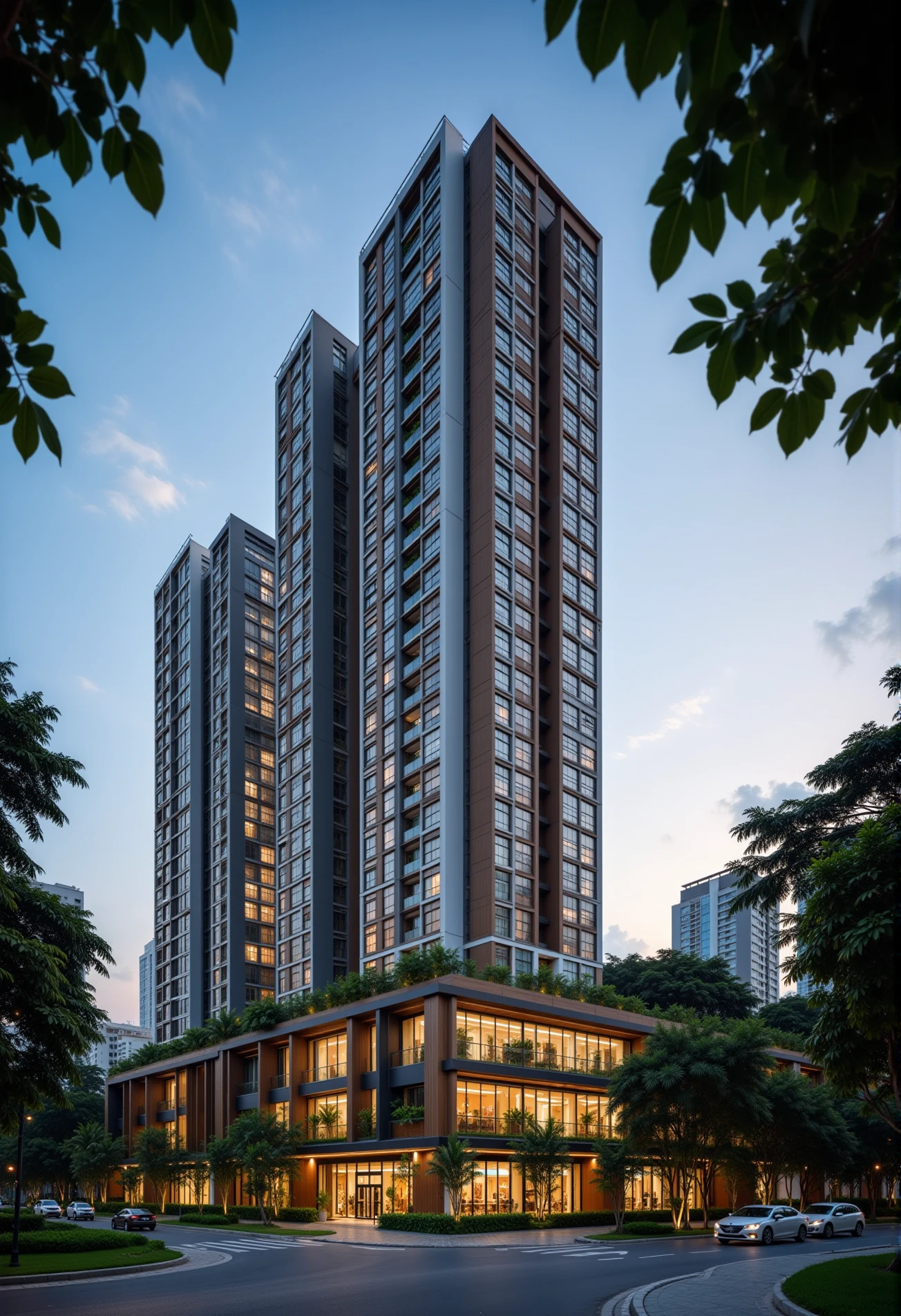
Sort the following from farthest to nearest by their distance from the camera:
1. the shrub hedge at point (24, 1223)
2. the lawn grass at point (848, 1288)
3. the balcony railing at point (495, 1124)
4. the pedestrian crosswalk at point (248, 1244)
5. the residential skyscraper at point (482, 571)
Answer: the residential skyscraper at point (482, 571)
the balcony railing at point (495, 1124)
the pedestrian crosswalk at point (248, 1244)
the shrub hedge at point (24, 1223)
the lawn grass at point (848, 1288)

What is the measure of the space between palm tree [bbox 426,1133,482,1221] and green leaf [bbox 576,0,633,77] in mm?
44435

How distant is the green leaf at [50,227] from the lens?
402cm

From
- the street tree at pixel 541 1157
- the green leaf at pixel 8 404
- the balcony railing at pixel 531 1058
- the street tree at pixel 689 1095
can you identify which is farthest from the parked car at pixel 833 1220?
the green leaf at pixel 8 404

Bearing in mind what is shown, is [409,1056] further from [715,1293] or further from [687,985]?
[687,985]

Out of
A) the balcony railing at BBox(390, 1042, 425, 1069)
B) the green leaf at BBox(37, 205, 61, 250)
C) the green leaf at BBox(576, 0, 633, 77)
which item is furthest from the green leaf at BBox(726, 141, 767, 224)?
the balcony railing at BBox(390, 1042, 425, 1069)

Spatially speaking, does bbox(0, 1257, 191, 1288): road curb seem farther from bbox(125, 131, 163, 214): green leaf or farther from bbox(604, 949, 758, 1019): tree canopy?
bbox(604, 949, 758, 1019): tree canopy

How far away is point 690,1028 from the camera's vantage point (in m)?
41.3

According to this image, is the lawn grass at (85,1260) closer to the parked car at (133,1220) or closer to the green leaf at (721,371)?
the parked car at (133,1220)

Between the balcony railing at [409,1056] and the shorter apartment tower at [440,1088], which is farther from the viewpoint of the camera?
the balcony railing at [409,1056]

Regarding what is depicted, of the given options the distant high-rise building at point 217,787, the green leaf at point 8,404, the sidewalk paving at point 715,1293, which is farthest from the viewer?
the distant high-rise building at point 217,787

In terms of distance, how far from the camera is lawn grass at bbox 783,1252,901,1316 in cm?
1443

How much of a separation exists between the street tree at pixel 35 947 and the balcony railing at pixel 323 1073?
29.6 meters

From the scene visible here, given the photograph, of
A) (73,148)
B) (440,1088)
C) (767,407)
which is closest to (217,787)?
(440,1088)

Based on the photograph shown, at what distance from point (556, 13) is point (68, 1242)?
1378 inches
